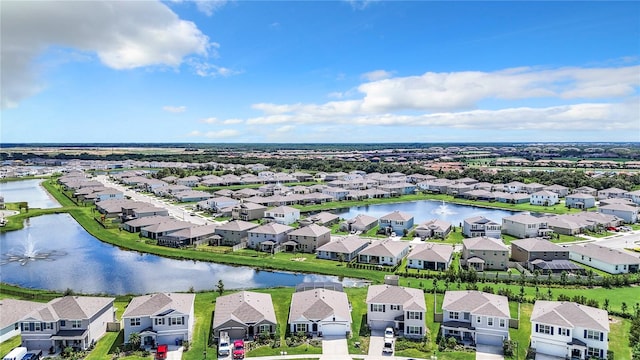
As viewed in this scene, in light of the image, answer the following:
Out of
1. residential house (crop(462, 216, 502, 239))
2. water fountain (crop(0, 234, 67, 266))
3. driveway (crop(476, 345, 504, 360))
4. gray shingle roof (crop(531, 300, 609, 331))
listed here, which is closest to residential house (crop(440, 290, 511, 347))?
driveway (crop(476, 345, 504, 360))

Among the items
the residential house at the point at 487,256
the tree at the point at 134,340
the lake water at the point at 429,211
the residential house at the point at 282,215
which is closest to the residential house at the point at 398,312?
the residential house at the point at 487,256

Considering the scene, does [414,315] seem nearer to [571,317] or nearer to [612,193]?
[571,317]

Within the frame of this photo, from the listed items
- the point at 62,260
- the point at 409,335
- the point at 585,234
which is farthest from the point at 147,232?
the point at 585,234

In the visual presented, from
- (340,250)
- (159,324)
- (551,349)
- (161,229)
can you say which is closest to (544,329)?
(551,349)

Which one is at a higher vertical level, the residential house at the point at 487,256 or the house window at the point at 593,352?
the residential house at the point at 487,256

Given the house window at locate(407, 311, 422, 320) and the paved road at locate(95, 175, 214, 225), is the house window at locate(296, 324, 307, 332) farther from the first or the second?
the paved road at locate(95, 175, 214, 225)

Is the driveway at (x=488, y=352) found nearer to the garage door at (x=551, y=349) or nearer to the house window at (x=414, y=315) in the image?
the garage door at (x=551, y=349)

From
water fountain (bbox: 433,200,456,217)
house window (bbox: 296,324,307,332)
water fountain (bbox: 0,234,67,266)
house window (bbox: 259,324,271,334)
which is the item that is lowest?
water fountain (bbox: 0,234,67,266)
